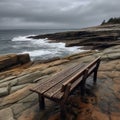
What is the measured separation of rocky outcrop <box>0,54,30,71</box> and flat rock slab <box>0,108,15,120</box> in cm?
840

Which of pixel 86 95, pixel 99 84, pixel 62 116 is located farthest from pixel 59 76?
pixel 99 84

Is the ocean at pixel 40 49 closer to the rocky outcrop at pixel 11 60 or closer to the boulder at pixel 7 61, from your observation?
the rocky outcrop at pixel 11 60

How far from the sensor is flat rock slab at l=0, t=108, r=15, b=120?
5.41 m

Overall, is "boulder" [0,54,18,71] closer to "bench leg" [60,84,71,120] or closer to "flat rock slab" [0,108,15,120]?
"flat rock slab" [0,108,15,120]

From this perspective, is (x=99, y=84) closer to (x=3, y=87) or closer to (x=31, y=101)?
(x=31, y=101)

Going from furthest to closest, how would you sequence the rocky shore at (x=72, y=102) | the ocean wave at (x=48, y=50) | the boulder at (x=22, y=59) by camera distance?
the ocean wave at (x=48, y=50), the boulder at (x=22, y=59), the rocky shore at (x=72, y=102)

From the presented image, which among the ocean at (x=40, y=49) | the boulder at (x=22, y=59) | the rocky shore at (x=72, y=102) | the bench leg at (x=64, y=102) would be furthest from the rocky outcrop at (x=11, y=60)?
the bench leg at (x=64, y=102)

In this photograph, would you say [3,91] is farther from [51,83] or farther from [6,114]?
[51,83]

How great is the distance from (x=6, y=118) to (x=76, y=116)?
1978 mm

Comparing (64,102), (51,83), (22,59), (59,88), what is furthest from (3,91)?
(22,59)

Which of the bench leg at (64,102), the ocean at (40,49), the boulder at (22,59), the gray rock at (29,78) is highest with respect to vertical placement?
the bench leg at (64,102)

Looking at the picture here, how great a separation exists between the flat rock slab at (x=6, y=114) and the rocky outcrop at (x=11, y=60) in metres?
8.40

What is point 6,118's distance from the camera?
540 centimetres

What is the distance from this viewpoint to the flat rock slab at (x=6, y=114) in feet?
17.8
